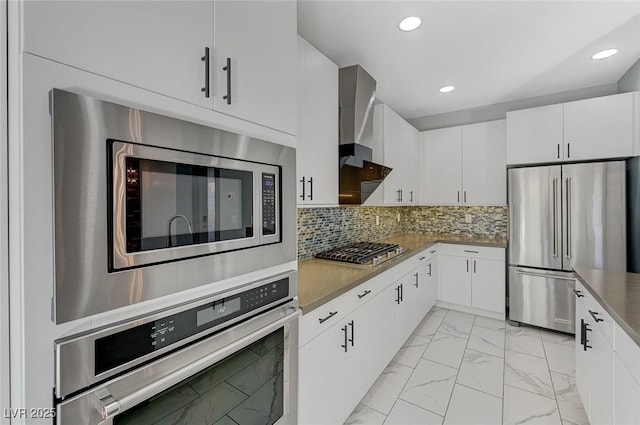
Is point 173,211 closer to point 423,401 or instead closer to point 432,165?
point 423,401

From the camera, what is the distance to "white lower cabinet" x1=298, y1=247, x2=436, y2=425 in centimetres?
138

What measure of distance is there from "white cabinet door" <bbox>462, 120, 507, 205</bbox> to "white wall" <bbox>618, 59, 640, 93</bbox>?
1031 mm

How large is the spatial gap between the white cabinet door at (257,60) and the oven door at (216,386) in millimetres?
756

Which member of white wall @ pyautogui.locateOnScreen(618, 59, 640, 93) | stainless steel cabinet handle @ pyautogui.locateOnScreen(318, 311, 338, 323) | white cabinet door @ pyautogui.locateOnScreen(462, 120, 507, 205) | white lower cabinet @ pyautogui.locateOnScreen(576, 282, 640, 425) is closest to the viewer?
white lower cabinet @ pyautogui.locateOnScreen(576, 282, 640, 425)

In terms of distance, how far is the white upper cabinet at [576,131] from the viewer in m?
2.67

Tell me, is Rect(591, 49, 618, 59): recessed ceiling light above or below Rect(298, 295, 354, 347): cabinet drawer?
above

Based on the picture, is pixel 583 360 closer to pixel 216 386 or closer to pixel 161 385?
pixel 216 386

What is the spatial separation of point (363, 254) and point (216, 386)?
1595 millimetres

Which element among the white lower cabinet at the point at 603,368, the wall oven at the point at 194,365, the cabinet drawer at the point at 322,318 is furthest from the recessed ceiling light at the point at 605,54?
the wall oven at the point at 194,365

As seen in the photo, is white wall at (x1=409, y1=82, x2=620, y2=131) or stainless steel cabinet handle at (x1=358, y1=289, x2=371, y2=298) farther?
white wall at (x1=409, y1=82, x2=620, y2=131)

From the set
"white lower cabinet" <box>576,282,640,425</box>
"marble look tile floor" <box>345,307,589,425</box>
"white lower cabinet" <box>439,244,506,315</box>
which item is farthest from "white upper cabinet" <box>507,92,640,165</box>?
"marble look tile floor" <box>345,307,589,425</box>

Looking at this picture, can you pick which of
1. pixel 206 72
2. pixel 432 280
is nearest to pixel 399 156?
pixel 432 280

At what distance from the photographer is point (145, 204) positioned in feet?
2.38

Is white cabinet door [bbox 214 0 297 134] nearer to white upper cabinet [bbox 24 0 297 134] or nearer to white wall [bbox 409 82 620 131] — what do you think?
white upper cabinet [bbox 24 0 297 134]
